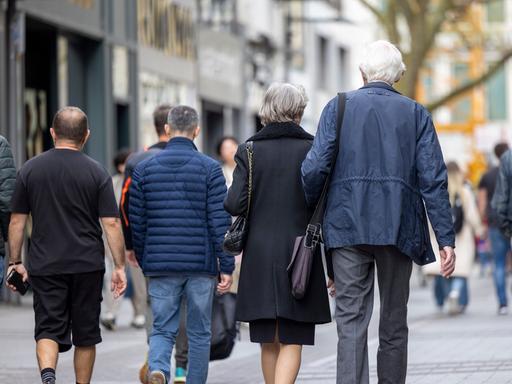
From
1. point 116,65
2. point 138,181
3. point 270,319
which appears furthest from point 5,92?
point 270,319

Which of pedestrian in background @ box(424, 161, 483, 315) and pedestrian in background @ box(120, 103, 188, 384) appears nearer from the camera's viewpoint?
pedestrian in background @ box(120, 103, 188, 384)

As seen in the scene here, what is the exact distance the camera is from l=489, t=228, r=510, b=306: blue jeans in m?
18.3

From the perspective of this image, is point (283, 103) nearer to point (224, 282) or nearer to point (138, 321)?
point (224, 282)

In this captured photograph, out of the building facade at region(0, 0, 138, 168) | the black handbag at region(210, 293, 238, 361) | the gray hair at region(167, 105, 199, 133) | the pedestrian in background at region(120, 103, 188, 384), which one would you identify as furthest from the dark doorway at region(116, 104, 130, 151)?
the gray hair at region(167, 105, 199, 133)

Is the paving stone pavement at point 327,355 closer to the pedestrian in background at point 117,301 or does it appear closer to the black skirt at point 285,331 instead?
the pedestrian in background at point 117,301

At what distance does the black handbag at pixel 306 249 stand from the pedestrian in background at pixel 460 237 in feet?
32.3

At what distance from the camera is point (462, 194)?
1859cm

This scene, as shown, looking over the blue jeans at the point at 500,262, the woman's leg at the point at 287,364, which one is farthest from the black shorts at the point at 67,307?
the blue jeans at the point at 500,262

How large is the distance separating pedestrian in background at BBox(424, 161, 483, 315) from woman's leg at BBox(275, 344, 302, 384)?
9.73 metres

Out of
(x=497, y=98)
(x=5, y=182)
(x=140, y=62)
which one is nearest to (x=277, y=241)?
(x=5, y=182)

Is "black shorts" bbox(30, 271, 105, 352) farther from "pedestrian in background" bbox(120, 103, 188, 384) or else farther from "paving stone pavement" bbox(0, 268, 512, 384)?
"paving stone pavement" bbox(0, 268, 512, 384)

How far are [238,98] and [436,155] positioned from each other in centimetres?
2499

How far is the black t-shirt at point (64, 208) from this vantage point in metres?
9.19

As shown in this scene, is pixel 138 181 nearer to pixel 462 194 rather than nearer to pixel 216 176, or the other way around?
pixel 216 176
